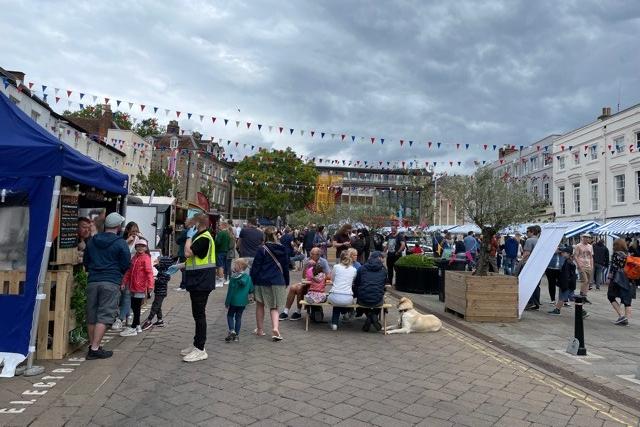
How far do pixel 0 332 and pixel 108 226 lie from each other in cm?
163

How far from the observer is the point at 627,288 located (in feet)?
30.2

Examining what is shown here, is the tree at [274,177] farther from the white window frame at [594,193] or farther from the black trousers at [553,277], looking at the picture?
the black trousers at [553,277]

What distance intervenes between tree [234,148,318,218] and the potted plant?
4088 cm

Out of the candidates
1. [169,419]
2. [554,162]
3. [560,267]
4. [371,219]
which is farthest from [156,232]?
[554,162]

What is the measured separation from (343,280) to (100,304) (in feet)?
12.4

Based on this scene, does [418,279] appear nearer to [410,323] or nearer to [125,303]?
[410,323]

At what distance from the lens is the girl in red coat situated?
7.26m

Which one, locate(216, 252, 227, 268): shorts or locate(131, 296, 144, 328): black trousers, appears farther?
locate(216, 252, 227, 268): shorts

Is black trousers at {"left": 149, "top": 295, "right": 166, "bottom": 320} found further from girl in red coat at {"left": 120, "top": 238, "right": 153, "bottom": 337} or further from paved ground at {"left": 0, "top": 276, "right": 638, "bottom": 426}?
paved ground at {"left": 0, "top": 276, "right": 638, "bottom": 426}

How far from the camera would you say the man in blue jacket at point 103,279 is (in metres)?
5.86

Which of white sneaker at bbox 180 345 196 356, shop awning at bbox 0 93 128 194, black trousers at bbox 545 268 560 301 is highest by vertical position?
shop awning at bbox 0 93 128 194

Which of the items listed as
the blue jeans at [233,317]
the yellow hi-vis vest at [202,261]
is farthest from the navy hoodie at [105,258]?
the blue jeans at [233,317]

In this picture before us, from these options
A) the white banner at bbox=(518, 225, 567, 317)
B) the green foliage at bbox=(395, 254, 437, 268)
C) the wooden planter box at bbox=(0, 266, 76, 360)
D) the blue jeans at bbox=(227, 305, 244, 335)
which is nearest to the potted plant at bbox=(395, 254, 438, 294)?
the green foliage at bbox=(395, 254, 437, 268)

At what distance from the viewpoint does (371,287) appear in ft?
26.0
